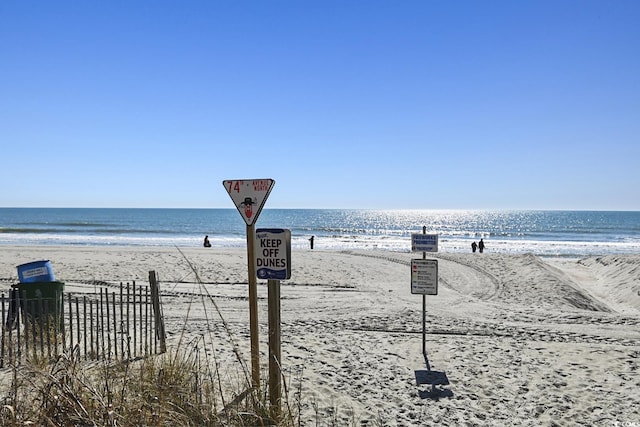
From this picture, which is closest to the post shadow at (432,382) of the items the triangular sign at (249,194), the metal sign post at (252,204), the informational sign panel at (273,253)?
the metal sign post at (252,204)

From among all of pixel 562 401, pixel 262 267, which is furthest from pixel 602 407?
pixel 262 267

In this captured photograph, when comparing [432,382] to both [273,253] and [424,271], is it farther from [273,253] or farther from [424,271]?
[273,253]

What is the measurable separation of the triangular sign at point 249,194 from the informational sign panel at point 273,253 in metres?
0.23

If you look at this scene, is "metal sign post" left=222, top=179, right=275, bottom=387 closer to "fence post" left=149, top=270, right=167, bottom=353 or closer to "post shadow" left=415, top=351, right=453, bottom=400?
"post shadow" left=415, top=351, right=453, bottom=400

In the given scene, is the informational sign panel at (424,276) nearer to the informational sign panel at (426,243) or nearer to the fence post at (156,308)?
the informational sign panel at (426,243)

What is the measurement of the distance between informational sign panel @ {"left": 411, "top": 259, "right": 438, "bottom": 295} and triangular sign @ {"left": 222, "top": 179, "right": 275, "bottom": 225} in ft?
14.2

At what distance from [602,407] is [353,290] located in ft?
35.0

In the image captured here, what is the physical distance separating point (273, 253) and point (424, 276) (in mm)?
4449

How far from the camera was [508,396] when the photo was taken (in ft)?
20.8

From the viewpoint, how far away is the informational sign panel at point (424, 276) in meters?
8.26

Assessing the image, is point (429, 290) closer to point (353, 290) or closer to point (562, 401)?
point (562, 401)

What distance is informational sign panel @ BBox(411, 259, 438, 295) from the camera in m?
8.26

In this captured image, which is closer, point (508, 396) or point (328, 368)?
point (508, 396)

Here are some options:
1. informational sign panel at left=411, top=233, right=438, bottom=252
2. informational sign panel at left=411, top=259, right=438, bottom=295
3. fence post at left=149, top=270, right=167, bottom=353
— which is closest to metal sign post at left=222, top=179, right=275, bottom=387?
fence post at left=149, top=270, right=167, bottom=353
